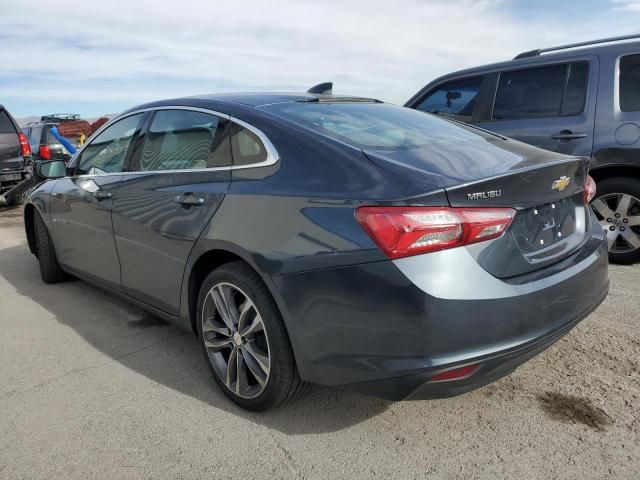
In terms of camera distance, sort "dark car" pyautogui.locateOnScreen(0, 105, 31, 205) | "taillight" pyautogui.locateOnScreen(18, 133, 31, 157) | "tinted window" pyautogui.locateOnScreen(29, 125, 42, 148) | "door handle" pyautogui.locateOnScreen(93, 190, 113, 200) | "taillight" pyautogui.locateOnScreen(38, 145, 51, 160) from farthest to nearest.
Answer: "tinted window" pyautogui.locateOnScreen(29, 125, 42, 148), "taillight" pyautogui.locateOnScreen(38, 145, 51, 160), "taillight" pyautogui.locateOnScreen(18, 133, 31, 157), "dark car" pyautogui.locateOnScreen(0, 105, 31, 205), "door handle" pyautogui.locateOnScreen(93, 190, 113, 200)

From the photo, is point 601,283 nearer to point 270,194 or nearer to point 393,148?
point 393,148

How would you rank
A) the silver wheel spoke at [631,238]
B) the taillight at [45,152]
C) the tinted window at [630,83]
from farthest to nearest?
the taillight at [45,152] → the silver wheel spoke at [631,238] → the tinted window at [630,83]

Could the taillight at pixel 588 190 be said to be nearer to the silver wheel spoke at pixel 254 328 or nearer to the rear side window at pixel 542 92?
the silver wheel spoke at pixel 254 328

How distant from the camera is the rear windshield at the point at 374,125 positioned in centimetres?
261

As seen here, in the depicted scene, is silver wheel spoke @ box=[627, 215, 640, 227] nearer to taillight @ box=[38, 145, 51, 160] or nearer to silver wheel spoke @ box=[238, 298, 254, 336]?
silver wheel spoke @ box=[238, 298, 254, 336]

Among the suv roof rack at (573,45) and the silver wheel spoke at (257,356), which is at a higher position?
the suv roof rack at (573,45)

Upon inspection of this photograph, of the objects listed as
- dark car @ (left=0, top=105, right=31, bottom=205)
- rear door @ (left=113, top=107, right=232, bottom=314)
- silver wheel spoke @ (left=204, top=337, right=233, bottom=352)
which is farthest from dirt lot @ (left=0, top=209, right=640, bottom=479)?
dark car @ (left=0, top=105, right=31, bottom=205)

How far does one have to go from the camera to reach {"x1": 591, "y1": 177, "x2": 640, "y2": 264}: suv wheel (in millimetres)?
4660

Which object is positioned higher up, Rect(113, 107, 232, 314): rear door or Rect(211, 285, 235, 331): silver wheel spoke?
Rect(113, 107, 232, 314): rear door

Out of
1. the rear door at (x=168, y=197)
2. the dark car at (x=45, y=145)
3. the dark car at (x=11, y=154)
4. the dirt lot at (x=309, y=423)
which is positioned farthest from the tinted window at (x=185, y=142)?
the dark car at (x=45, y=145)

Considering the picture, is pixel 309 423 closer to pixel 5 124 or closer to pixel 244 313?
pixel 244 313

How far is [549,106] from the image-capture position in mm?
5020

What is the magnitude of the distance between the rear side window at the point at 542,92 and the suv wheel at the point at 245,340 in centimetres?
362

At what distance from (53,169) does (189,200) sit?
210cm
